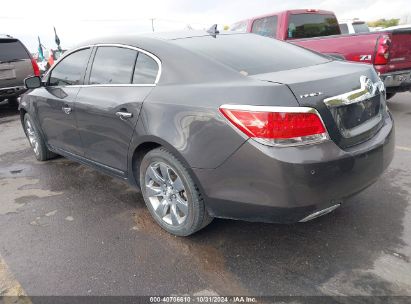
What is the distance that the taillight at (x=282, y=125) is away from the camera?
88.4 inches

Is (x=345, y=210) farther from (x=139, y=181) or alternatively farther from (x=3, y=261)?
(x=3, y=261)

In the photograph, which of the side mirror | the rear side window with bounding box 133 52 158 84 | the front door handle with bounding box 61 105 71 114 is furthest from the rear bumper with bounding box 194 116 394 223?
the side mirror

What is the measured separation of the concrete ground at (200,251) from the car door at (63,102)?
2.11 feet

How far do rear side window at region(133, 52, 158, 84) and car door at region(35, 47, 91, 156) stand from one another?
88 centimetres

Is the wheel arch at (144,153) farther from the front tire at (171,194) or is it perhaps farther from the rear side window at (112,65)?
the rear side window at (112,65)

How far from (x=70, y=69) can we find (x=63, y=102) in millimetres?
378

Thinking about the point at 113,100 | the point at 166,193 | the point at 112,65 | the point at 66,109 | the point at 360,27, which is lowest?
the point at 360,27

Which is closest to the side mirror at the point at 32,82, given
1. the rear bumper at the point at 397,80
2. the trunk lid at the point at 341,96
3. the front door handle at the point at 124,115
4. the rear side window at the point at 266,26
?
the front door handle at the point at 124,115

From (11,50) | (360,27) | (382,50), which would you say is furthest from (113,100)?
(360,27)

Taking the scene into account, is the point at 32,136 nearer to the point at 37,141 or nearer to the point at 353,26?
the point at 37,141

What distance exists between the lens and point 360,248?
9.08 feet

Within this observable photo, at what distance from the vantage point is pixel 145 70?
3084 mm

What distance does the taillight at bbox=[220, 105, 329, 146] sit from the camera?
7.37 ft

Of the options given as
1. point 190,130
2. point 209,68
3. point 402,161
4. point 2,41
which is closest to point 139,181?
point 190,130
